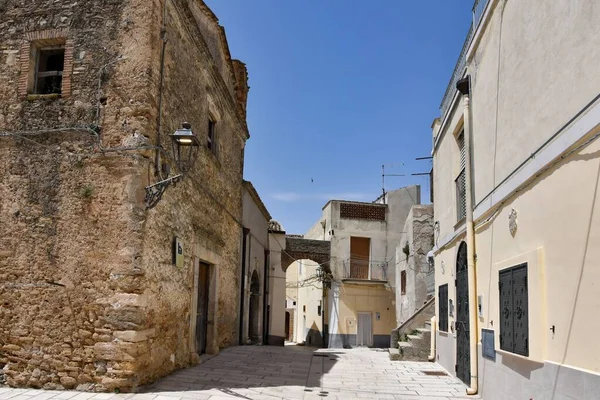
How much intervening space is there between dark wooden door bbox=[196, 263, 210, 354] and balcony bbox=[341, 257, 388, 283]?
652 inches

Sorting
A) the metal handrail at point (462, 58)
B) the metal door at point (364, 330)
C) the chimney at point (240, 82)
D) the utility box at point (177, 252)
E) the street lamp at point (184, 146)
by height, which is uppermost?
the chimney at point (240, 82)

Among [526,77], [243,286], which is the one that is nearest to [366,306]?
[243,286]

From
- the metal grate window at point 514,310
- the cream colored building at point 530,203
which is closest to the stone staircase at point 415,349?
the cream colored building at point 530,203

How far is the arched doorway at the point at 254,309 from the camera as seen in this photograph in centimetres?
1723

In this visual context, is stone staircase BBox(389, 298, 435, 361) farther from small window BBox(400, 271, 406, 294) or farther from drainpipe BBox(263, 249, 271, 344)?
small window BBox(400, 271, 406, 294)

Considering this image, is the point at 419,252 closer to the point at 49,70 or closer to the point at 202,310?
the point at 202,310

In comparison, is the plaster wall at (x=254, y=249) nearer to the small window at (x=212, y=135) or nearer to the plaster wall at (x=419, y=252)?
the small window at (x=212, y=135)

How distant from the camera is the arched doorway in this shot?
17228 mm

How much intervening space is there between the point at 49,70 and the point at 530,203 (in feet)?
23.3

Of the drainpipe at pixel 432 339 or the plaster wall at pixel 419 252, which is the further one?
the plaster wall at pixel 419 252

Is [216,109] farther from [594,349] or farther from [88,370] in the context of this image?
[594,349]

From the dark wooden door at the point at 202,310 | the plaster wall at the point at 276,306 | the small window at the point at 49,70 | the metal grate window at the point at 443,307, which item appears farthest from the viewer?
the plaster wall at the point at 276,306

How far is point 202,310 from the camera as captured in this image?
1063 centimetres

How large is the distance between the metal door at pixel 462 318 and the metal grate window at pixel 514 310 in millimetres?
2072
